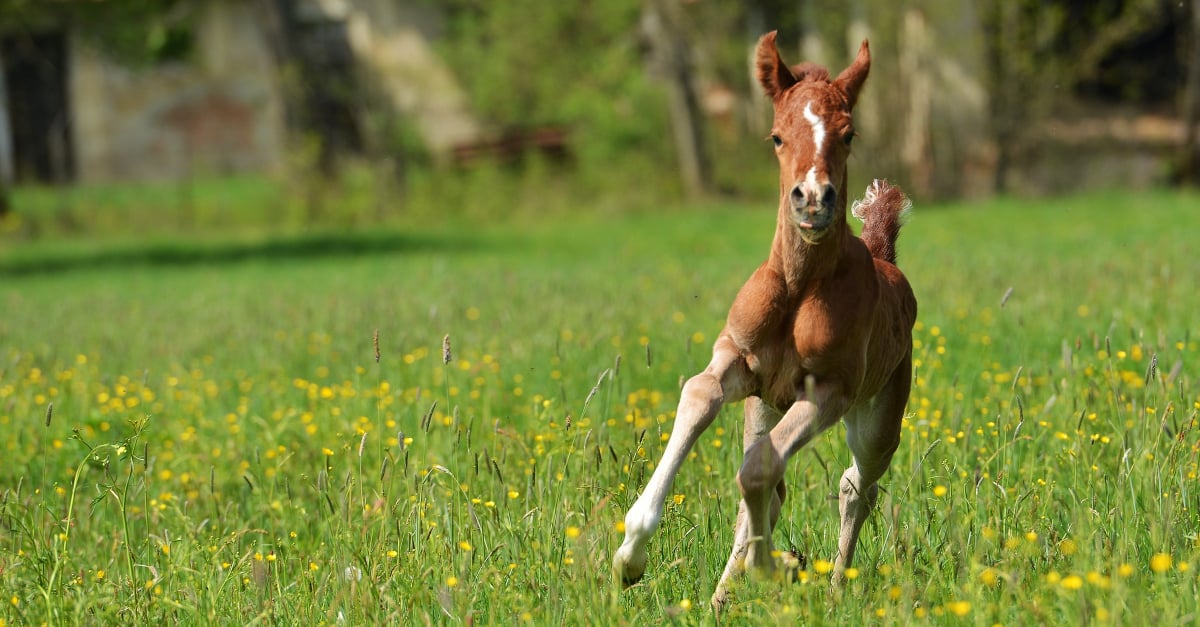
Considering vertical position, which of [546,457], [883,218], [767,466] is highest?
[883,218]

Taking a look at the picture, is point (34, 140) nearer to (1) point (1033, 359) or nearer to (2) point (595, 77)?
(2) point (595, 77)

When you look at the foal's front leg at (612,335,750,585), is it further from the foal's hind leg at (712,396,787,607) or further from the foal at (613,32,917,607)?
the foal's hind leg at (712,396,787,607)

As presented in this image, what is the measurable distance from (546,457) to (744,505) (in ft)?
5.47

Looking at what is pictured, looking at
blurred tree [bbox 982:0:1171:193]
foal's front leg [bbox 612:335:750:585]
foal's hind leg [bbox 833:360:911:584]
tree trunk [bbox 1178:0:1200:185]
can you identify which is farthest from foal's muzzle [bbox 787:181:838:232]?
tree trunk [bbox 1178:0:1200:185]

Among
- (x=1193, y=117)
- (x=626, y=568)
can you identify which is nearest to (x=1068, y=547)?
(x=626, y=568)

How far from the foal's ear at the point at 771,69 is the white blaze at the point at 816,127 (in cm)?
26

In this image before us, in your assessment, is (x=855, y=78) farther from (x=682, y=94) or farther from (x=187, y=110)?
(x=187, y=110)

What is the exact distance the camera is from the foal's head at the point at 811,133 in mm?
3537

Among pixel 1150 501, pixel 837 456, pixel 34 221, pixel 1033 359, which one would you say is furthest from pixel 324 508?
pixel 34 221

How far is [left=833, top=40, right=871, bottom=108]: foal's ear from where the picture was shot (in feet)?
12.8

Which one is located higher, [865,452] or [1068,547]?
[865,452]

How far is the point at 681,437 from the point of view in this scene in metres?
3.76

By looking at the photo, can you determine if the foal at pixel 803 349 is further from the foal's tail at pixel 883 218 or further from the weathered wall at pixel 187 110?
the weathered wall at pixel 187 110

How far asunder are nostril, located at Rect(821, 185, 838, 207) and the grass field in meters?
0.84
